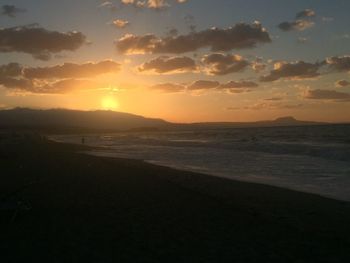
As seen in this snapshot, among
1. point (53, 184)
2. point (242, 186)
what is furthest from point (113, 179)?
point (242, 186)

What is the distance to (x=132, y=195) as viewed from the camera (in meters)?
16.4

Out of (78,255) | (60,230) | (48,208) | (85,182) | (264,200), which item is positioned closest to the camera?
(78,255)

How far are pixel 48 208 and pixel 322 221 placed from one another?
26.9ft

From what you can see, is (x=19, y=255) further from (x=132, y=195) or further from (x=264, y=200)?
(x=264, y=200)

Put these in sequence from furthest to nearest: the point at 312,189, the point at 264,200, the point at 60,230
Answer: the point at 312,189 < the point at 264,200 < the point at 60,230

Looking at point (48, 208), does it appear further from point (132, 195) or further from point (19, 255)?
point (19, 255)

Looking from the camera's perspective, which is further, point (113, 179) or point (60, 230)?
point (113, 179)

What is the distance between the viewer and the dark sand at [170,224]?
9.08 meters

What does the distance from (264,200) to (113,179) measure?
8429 millimetres

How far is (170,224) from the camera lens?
1162 cm

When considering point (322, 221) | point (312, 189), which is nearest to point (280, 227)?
point (322, 221)

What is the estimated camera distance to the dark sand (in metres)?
9.08

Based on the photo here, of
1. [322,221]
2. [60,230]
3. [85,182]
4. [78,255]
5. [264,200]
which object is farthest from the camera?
[85,182]

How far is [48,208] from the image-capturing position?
1375 cm
